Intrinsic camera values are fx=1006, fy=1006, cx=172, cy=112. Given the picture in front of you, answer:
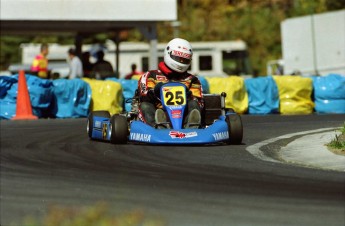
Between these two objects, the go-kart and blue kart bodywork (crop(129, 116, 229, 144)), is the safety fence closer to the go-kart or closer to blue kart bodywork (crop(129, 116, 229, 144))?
the go-kart

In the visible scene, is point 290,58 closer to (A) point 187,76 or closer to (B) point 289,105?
(B) point 289,105

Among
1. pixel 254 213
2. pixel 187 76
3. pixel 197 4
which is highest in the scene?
pixel 197 4

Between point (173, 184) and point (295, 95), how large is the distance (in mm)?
13268

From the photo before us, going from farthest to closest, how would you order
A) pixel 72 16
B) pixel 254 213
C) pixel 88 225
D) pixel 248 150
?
1. pixel 72 16
2. pixel 248 150
3. pixel 254 213
4. pixel 88 225

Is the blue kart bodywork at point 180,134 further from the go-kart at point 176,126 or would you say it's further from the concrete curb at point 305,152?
the concrete curb at point 305,152

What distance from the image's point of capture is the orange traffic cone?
20969mm

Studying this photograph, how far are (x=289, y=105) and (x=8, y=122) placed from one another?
20.6ft

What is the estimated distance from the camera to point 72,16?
2803 cm

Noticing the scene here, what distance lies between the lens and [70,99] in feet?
70.5

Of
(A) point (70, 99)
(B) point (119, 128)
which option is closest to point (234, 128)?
(B) point (119, 128)

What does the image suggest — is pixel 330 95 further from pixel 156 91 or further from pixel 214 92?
pixel 156 91

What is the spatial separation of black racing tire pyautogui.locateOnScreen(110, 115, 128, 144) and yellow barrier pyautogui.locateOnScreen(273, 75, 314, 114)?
30.4 feet

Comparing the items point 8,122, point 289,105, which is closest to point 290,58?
point 289,105

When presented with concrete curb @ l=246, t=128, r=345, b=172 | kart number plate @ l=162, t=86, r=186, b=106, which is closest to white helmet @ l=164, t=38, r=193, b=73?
kart number plate @ l=162, t=86, r=186, b=106
